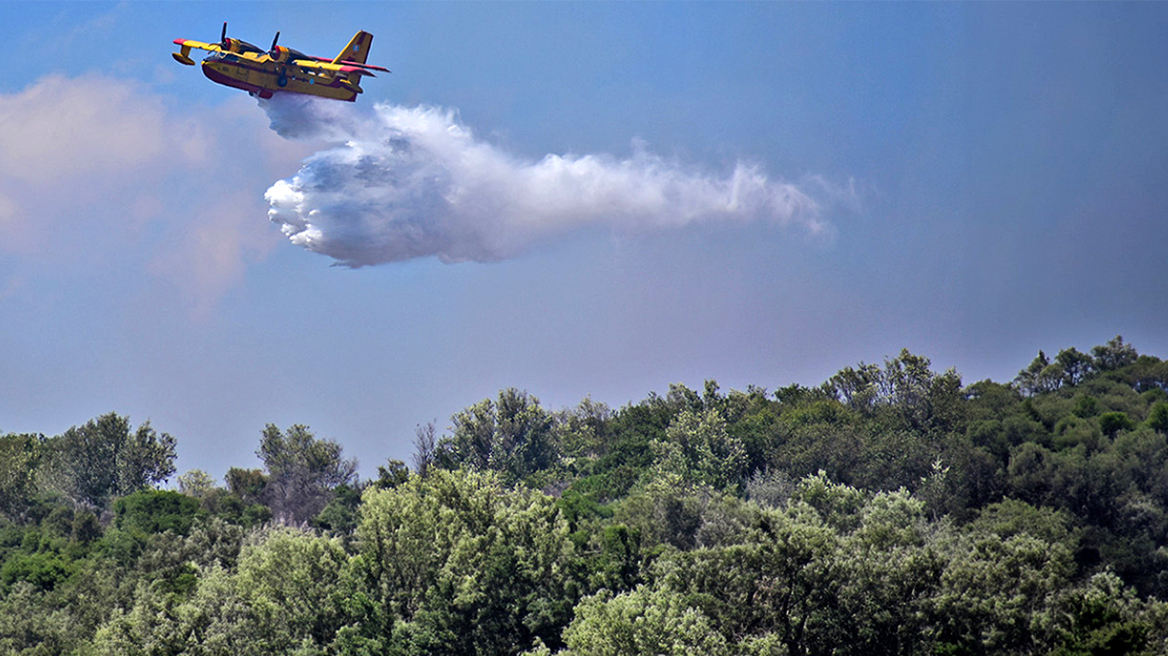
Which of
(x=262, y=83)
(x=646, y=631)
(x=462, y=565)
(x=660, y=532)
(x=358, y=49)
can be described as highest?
(x=358, y=49)

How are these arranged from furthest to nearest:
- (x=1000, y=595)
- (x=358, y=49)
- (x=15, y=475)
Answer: (x=15, y=475) < (x=358, y=49) < (x=1000, y=595)

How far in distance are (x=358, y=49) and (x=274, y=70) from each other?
7.96m

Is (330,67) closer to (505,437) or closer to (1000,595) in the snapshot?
(1000,595)

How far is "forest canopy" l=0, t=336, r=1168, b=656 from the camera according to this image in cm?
4856

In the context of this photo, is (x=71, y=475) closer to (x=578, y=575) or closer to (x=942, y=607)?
(x=578, y=575)

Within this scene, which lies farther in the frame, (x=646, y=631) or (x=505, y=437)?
(x=505, y=437)

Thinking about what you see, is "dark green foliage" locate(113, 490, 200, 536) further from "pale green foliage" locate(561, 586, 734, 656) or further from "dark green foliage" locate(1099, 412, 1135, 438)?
"dark green foliage" locate(1099, 412, 1135, 438)

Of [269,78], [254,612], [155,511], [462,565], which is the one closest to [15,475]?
[155,511]

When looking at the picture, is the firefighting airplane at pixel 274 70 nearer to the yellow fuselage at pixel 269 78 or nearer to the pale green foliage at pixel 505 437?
the yellow fuselage at pixel 269 78

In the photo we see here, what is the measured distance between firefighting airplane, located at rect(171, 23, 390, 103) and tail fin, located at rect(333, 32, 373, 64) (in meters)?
3.68

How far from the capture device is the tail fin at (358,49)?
242 ft

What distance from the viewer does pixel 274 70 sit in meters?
67.4

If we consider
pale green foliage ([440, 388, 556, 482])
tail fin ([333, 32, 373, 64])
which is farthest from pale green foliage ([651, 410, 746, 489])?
tail fin ([333, 32, 373, 64])

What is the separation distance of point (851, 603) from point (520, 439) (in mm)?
77516
